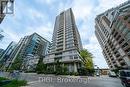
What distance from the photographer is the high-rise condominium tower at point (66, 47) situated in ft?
244

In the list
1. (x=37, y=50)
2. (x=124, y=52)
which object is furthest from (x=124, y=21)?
(x=37, y=50)

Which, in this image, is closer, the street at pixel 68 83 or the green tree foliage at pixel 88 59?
the street at pixel 68 83

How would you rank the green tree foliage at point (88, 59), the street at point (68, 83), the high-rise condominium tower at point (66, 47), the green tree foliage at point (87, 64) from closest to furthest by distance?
the street at point (68, 83), the green tree foliage at point (87, 64), the green tree foliage at point (88, 59), the high-rise condominium tower at point (66, 47)

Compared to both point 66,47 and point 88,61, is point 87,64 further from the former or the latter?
point 66,47

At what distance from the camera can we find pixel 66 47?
278 ft

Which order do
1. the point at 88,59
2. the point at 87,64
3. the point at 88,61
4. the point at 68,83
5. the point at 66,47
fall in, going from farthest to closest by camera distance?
the point at 66,47
the point at 88,59
the point at 88,61
the point at 87,64
the point at 68,83

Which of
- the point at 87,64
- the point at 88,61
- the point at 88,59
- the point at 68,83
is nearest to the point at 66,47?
the point at 88,59

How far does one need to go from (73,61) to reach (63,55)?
936 centimetres

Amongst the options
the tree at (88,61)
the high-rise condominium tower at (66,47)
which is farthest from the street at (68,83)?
the high-rise condominium tower at (66,47)

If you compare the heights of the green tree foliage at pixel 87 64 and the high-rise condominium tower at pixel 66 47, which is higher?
the high-rise condominium tower at pixel 66 47

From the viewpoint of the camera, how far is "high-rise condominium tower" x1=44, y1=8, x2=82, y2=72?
74363mm

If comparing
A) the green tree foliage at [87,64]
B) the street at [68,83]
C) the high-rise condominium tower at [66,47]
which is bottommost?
A: the street at [68,83]

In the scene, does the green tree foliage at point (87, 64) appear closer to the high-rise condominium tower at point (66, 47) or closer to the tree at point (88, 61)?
the tree at point (88, 61)

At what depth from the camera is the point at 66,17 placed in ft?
364
